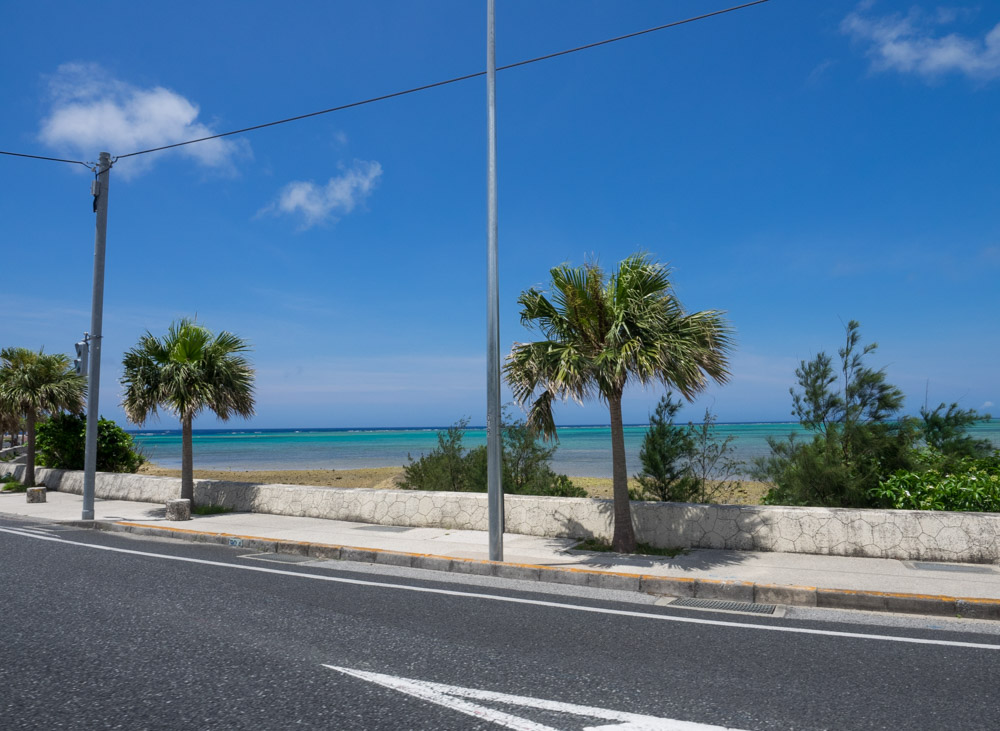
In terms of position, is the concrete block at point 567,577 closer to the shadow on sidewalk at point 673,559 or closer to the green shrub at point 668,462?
the shadow on sidewalk at point 673,559

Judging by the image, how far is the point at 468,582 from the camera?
328 inches

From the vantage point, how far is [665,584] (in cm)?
791

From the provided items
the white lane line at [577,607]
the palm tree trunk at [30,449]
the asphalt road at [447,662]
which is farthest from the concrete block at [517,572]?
the palm tree trunk at [30,449]

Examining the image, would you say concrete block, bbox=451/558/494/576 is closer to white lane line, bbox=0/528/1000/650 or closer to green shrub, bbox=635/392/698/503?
white lane line, bbox=0/528/1000/650

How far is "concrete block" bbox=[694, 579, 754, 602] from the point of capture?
751 centimetres

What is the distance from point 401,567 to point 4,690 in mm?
5583

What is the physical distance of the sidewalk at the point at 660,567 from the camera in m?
7.16

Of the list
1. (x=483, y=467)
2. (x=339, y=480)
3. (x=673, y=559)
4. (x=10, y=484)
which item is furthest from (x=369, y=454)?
(x=673, y=559)

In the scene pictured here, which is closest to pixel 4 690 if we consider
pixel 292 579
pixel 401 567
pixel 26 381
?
pixel 292 579

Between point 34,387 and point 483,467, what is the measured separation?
546 inches

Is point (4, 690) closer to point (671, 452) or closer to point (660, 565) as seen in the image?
point (660, 565)

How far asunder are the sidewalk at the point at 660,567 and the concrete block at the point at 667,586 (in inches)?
0.4

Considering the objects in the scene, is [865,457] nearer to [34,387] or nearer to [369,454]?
[34,387]

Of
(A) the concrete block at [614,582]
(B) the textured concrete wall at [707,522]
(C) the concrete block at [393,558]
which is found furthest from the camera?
(C) the concrete block at [393,558]
